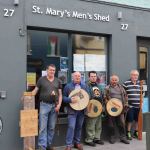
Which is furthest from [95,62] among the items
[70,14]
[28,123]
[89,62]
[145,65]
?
[28,123]

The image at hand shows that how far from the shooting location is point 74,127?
9.22 meters

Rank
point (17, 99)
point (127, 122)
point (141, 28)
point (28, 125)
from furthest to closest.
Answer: point (141, 28), point (127, 122), point (17, 99), point (28, 125)

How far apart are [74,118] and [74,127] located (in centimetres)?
21

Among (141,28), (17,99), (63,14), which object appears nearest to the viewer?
(17,99)

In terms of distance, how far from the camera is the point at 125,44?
1095cm

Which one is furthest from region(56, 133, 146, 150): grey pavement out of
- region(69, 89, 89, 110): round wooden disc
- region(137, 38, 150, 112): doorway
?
region(137, 38, 150, 112): doorway

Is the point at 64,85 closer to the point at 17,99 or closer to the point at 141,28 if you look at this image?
the point at 17,99

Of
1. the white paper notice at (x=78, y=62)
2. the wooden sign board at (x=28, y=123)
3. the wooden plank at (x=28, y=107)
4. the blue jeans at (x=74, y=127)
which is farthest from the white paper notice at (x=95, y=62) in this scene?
the wooden sign board at (x=28, y=123)

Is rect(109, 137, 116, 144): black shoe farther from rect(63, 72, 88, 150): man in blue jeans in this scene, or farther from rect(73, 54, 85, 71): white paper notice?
rect(73, 54, 85, 71): white paper notice

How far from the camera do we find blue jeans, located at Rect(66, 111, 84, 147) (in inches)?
360

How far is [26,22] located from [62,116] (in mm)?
2421

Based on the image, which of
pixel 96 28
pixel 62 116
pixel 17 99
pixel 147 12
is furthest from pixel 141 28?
pixel 17 99

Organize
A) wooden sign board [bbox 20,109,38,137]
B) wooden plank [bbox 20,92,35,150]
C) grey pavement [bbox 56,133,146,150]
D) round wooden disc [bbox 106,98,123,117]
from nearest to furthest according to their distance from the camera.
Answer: wooden sign board [bbox 20,109,38,137], wooden plank [bbox 20,92,35,150], grey pavement [bbox 56,133,146,150], round wooden disc [bbox 106,98,123,117]

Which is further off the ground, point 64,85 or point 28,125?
point 64,85
